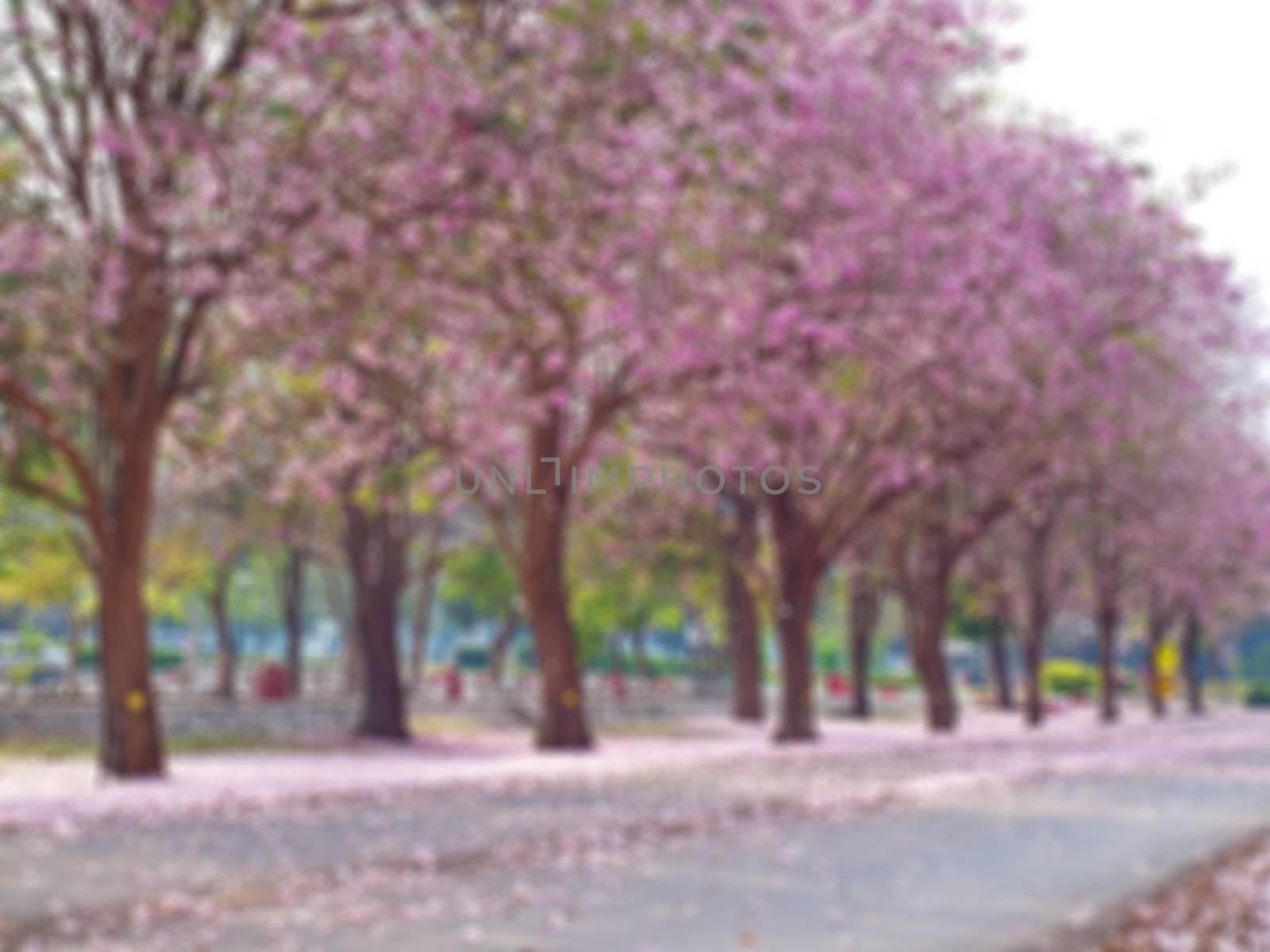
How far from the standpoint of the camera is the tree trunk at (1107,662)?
51750 mm

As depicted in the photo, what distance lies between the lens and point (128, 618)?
68.8 feet

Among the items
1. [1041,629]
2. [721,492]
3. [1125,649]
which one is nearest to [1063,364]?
[721,492]

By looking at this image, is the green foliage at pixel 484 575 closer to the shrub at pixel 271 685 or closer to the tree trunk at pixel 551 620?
the shrub at pixel 271 685

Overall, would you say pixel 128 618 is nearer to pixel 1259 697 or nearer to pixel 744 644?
pixel 744 644

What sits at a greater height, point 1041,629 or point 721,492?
point 721,492

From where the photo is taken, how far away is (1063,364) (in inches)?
1128

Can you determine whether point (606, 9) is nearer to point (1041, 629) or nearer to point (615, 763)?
point (615, 763)

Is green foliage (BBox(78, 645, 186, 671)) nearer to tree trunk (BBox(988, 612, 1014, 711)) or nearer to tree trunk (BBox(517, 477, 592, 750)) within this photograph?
tree trunk (BBox(988, 612, 1014, 711))

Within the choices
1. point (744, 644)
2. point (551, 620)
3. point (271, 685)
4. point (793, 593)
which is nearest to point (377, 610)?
point (551, 620)

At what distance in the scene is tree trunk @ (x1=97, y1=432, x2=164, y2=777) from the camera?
2075cm

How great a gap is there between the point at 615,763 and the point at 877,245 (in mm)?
8784

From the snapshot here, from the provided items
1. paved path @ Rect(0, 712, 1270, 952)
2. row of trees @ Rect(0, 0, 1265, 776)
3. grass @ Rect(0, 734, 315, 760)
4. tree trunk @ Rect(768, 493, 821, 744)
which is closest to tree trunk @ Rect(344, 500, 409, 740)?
row of trees @ Rect(0, 0, 1265, 776)

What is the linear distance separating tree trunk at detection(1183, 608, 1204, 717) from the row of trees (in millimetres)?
28691

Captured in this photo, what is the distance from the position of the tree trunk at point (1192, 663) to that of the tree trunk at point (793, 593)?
3343 centimetres
